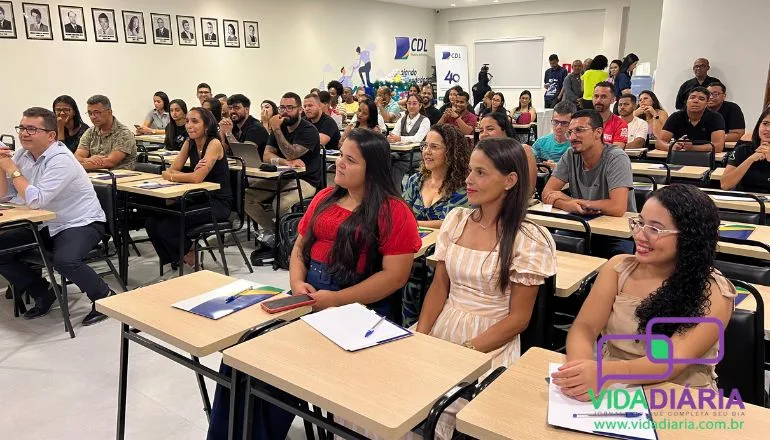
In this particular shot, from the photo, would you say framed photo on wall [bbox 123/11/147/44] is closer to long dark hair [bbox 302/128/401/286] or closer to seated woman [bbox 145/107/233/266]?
seated woman [bbox 145/107/233/266]

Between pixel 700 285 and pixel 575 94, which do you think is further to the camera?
pixel 575 94

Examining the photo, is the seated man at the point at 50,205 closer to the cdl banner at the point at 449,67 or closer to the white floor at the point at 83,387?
the white floor at the point at 83,387

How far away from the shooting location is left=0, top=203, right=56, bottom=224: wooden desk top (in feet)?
10.2

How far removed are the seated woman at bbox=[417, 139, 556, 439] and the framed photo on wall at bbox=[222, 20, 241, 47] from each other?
9.01 m

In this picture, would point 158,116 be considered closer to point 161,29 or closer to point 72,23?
point 161,29

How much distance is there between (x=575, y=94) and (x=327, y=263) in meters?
8.84

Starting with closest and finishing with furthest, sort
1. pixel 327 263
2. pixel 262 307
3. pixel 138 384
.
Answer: pixel 262 307 < pixel 327 263 < pixel 138 384

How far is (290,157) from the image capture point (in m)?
5.03

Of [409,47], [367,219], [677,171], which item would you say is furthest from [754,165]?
[409,47]

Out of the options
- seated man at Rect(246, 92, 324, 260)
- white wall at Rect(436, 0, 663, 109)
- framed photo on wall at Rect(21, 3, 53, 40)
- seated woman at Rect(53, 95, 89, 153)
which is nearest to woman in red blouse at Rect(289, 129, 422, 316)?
seated man at Rect(246, 92, 324, 260)

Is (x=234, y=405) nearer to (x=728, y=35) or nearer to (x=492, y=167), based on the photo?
(x=492, y=167)

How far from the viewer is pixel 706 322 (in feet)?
4.67

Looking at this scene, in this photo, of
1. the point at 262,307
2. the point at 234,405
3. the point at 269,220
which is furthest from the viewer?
the point at 269,220

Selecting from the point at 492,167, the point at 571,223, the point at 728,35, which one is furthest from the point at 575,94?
the point at 492,167
